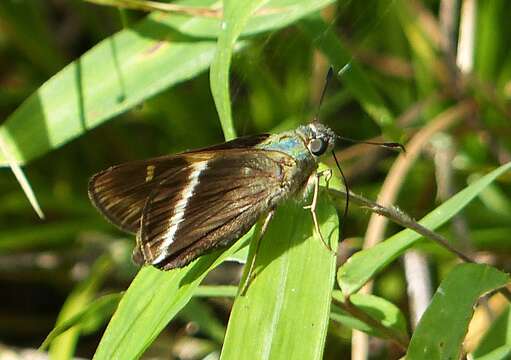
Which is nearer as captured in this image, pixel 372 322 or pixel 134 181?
pixel 372 322

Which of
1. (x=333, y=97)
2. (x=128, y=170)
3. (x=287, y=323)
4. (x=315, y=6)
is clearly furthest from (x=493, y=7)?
(x=287, y=323)

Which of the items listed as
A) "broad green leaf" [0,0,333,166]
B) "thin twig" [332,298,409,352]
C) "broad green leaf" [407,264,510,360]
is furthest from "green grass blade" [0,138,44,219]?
"broad green leaf" [407,264,510,360]

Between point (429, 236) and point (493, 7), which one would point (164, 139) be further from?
point (429, 236)

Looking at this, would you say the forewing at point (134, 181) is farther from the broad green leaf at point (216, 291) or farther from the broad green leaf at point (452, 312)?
the broad green leaf at point (452, 312)

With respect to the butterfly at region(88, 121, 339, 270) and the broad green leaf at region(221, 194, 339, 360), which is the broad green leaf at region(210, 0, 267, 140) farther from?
the broad green leaf at region(221, 194, 339, 360)

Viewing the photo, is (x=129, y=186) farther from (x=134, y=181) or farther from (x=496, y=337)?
(x=496, y=337)

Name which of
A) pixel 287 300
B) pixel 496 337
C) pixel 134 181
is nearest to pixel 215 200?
pixel 134 181
